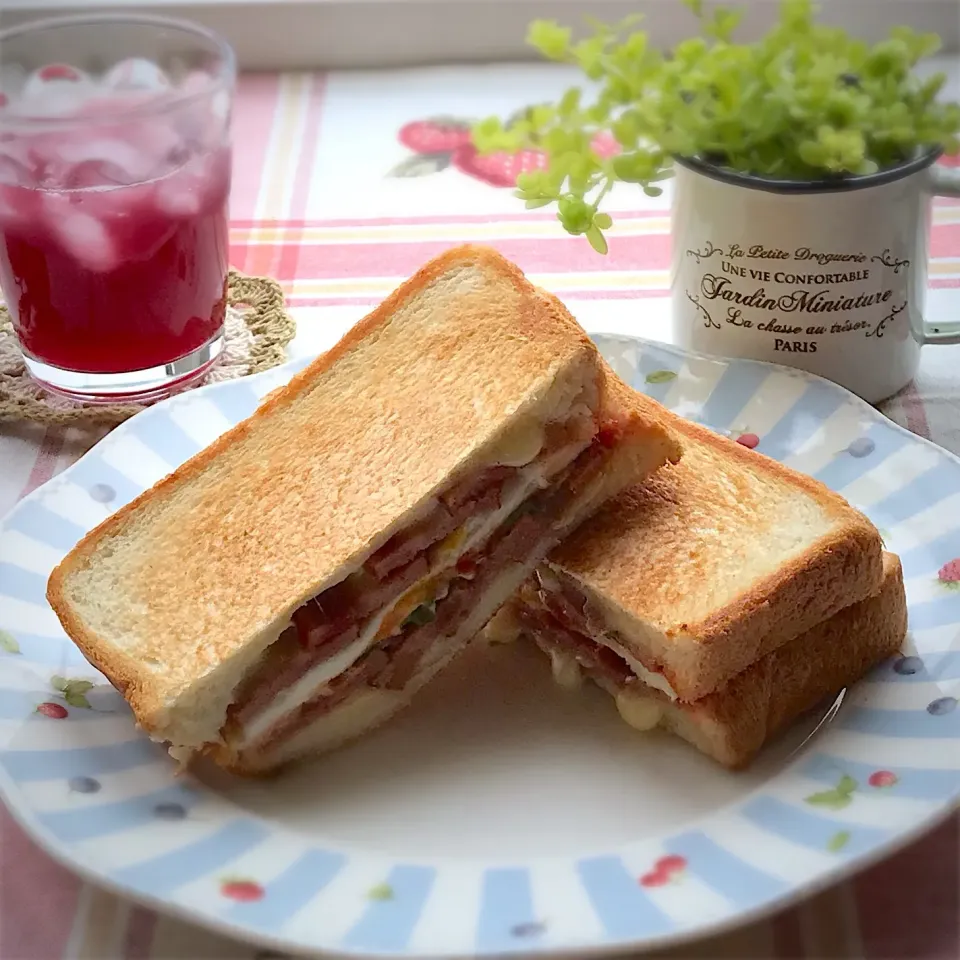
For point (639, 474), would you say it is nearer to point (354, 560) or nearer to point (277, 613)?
point (354, 560)

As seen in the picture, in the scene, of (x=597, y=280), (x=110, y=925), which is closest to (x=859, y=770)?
(x=110, y=925)

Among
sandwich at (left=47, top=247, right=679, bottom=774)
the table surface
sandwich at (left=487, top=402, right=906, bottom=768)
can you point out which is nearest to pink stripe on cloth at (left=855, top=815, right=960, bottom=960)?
the table surface

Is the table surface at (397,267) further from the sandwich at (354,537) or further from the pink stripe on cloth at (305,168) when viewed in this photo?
the sandwich at (354,537)

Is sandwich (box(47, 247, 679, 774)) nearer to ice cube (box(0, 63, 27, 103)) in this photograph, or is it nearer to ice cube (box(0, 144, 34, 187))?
ice cube (box(0, 144, 34, 187))

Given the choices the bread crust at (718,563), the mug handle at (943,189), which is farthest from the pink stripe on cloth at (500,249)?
the bread crust at (718,563)

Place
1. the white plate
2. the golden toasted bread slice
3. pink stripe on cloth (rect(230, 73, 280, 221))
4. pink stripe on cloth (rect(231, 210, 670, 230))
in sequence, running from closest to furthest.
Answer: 1. the white plate
2. the golden toasted bread slice
3. pink stripe on cloth (rect(231, 210, 670, 230))
4. pink stripe on cloth (rect(230, 73, 280, 221))

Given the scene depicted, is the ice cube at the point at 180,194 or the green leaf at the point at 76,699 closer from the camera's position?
the green leaf at the point at 76,699
